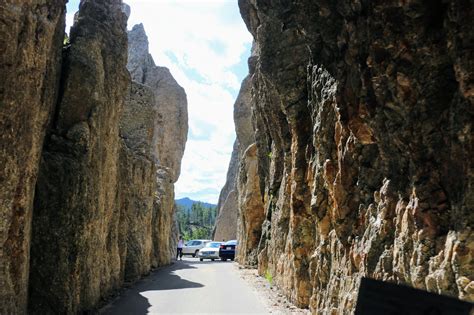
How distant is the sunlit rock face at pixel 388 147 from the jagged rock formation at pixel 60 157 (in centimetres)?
438

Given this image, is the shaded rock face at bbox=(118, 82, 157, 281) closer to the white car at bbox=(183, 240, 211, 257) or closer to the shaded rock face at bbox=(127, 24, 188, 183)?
the white car at bbox=(183, 240, 211, 257)

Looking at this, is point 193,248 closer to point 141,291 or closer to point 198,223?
point 141,291

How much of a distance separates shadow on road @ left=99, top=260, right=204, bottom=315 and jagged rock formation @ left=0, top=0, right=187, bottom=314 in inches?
18.9

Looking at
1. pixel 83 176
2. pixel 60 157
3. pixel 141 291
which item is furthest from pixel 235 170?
pixel 60 157

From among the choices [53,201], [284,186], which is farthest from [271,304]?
[53,201]

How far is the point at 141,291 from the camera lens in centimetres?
1493

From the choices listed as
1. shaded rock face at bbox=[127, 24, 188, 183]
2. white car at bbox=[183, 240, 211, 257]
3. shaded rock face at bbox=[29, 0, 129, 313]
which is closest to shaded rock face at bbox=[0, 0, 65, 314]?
shaded rock face at bbox=[29, 0, 129, 313]

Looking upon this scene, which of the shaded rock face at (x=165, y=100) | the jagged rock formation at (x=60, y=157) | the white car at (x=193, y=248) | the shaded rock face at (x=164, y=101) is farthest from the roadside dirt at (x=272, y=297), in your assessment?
the shaded rock face at (x=165, y=100)

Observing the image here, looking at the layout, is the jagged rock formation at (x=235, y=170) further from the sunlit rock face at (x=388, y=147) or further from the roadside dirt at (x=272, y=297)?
the sunlit rock face at (x=388, y=147)

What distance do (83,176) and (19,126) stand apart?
8.51 ft

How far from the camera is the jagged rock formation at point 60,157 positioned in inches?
296

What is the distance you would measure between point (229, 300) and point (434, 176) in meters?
8.76

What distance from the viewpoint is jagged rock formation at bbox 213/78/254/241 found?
39219 millimetres

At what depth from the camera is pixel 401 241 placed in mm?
6219
